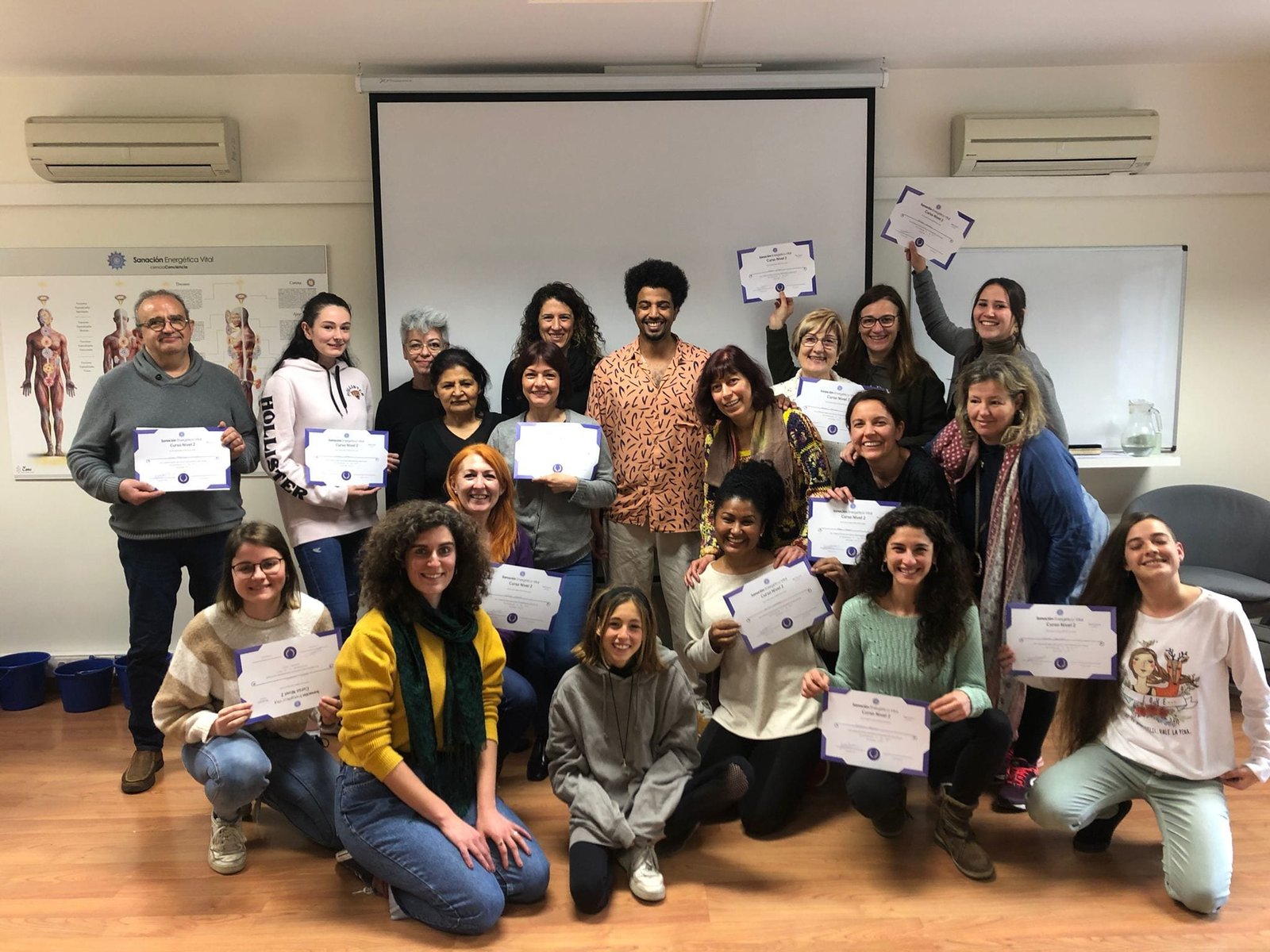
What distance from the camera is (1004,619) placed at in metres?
2.76

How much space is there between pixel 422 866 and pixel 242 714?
0.69m

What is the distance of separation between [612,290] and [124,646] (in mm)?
3046

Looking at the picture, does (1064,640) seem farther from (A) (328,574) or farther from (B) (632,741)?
(A) (328,574)

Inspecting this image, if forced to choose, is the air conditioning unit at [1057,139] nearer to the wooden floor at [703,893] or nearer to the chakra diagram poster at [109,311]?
the wooden floor at [703,893]

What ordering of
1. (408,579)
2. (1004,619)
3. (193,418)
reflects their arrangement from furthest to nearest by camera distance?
1. (193,418)
2. (1004,619)
3. (408,579)

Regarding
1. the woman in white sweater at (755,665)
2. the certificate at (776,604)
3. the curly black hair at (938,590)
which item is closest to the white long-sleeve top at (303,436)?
the woman in white sweater at (755,665)

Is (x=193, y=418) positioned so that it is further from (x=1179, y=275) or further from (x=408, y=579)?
(x=1179, y=275)

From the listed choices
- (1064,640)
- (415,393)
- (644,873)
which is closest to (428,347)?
(415,393)

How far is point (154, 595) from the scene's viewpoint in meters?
3.13

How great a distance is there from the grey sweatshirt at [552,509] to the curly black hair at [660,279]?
0.57 m

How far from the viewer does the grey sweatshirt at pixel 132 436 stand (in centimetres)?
305

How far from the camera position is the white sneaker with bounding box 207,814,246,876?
2.57 metres

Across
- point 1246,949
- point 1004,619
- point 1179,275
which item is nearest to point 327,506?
point 1004,619

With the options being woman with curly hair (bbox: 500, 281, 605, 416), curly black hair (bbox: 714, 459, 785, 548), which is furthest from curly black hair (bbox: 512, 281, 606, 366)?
curly black hair (bbox: 714, 459, 785, 548)
